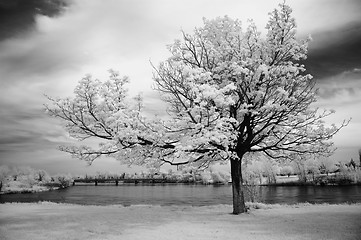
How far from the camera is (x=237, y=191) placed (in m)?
18.5

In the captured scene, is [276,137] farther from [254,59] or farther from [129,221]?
[129,221]

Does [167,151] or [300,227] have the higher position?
[167,151]

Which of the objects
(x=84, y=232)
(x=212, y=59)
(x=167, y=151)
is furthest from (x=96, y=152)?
(x=212, y=59)

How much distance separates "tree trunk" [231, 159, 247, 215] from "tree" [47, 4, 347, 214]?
63 millimetres

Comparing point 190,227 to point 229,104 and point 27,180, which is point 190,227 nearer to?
point 229,104

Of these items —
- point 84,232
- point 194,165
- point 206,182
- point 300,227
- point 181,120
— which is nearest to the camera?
point 84,232

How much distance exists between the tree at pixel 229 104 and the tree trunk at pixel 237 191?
0.21 ft

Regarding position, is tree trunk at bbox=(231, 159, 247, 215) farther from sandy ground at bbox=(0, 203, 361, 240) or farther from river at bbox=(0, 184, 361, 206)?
A: river at bbox=(0, 184, 361, 206)

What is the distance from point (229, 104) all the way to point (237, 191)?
6233 mm

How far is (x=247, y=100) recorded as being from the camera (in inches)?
711

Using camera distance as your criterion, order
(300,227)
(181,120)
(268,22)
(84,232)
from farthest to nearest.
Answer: (268,22), (181,120), (300,227), (84,232)

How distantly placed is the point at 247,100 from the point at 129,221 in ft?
32.8

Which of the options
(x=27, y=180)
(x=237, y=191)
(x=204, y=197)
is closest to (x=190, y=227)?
(x=237, y=191)

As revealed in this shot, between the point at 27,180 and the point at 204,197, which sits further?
the point at 27,180
